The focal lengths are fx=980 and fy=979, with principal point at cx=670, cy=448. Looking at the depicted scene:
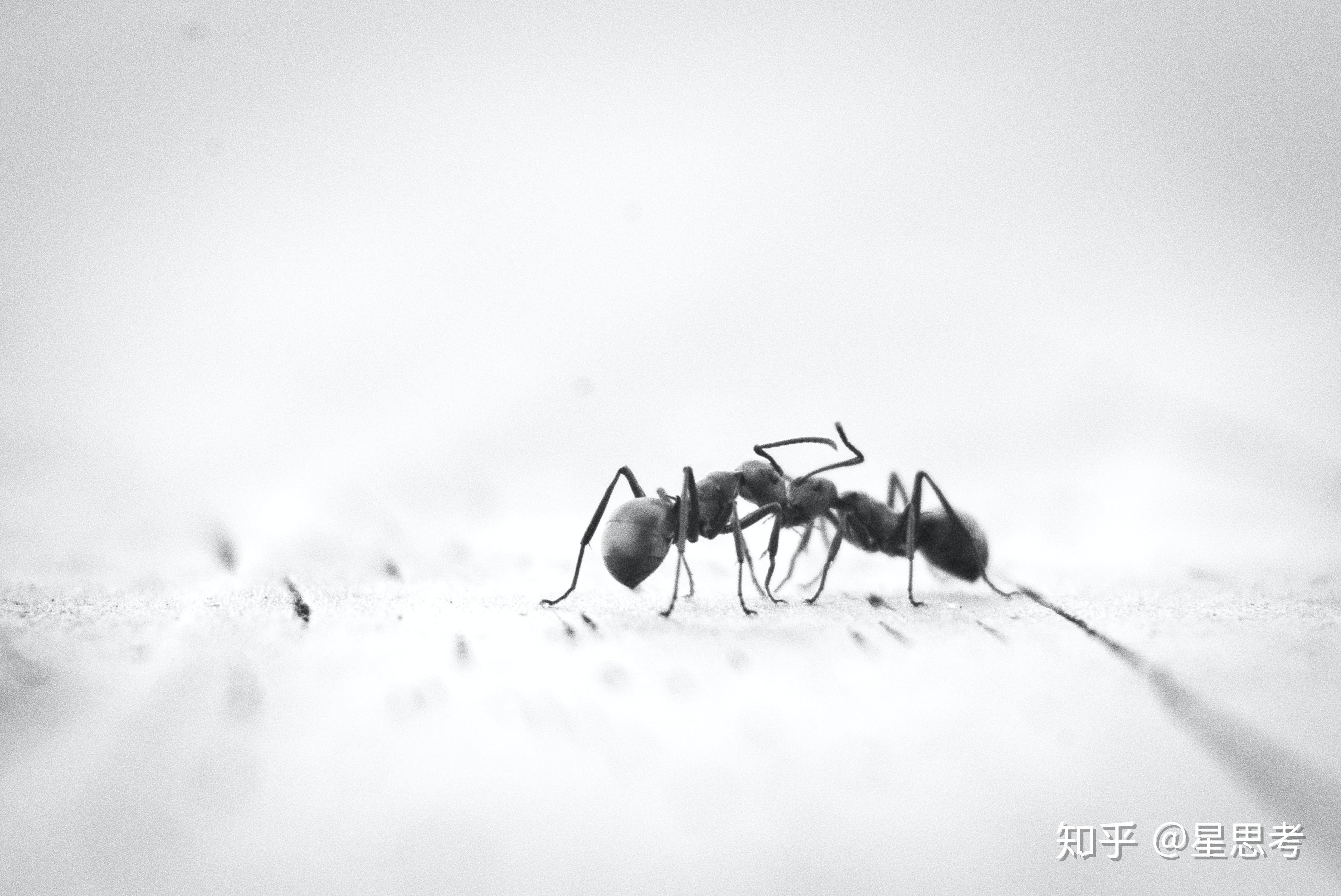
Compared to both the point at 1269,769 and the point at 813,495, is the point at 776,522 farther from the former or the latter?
the point at 1269,769

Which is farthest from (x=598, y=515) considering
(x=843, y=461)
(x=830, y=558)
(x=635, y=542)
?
(x=843, y=461)

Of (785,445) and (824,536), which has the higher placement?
(785,445)

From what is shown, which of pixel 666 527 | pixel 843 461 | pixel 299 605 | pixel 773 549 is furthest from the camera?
pixel 843 461

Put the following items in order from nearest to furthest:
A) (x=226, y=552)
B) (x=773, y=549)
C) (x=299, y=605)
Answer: (x=299, y=605) < (x=226, y=552) < (x=773, y=549)

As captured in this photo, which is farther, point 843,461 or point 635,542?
point 843,461

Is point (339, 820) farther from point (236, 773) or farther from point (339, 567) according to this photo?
point (339, 567)

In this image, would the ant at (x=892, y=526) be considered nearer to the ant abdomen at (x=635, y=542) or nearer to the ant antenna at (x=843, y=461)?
the ant antenna at (x=843, y=461)

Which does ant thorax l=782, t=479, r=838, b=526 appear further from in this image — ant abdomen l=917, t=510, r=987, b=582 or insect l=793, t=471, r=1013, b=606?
ant abdomen l=917, t=510, r=987, b=582

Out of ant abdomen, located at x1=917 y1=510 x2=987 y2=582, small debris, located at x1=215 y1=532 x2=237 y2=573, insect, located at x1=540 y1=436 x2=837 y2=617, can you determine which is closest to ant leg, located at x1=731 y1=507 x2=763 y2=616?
insect, located at x1=540 y1=436 x2=837 y2=617
